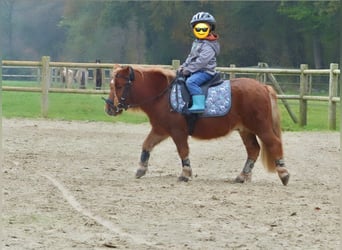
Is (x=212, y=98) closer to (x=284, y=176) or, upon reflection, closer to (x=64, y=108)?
(x=284, y=176)

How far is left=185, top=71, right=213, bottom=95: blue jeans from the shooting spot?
10234 mm

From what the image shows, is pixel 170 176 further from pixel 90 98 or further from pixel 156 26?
pixel 156 26

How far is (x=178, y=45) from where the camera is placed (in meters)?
45.5

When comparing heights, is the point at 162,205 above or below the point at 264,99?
below

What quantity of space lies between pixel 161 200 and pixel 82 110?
15004 mm

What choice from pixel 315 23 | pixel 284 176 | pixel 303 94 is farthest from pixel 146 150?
pixel 315 23

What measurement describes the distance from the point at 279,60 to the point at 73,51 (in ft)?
33.2

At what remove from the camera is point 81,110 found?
922 inches

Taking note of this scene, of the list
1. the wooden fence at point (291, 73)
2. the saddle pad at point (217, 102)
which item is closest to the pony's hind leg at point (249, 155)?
the saddle pad at point (217, 102)

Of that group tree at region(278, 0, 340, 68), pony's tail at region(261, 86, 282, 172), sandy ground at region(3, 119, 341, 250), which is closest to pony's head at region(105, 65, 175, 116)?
sandy ground at region(3, 119, 341, 250)

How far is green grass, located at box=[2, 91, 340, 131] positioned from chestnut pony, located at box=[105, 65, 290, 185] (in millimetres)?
6969

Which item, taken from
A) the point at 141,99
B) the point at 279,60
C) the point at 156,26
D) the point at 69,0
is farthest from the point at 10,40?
the point at 141,99

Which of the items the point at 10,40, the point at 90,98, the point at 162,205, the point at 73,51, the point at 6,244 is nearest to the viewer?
the point at 6,244

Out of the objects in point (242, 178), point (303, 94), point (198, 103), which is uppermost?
point (198, 103)
